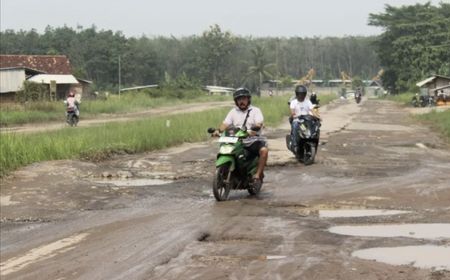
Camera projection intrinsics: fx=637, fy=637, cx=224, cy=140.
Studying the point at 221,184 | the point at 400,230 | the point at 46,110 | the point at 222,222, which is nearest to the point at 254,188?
the point at 221,184

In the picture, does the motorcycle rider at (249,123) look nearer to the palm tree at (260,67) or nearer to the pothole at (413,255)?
the pothole at (413,255)

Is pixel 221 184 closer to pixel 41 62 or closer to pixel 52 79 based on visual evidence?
pixel 52 79

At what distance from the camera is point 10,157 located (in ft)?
39.2

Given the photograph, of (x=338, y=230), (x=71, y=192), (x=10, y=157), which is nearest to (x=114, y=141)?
(x=10, y=157)

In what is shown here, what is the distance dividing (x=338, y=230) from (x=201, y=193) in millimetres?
3744

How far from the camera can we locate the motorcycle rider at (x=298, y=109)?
14.0m

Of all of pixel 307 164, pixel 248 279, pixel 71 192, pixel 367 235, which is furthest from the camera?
pixel 307 164

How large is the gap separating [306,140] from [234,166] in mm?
4805

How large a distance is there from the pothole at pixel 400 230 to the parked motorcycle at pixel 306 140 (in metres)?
6.72

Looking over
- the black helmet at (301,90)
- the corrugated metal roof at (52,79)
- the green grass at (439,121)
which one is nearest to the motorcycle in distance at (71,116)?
the green grass at (439,121)

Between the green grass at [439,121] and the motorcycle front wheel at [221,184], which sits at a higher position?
the motorcycle front wheel at [221,184]

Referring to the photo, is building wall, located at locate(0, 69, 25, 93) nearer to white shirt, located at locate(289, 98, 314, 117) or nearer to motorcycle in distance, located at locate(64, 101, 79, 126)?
motorcycle in distance, located at locate(64, 101, 79, 126)

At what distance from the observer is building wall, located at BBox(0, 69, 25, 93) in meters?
41.8

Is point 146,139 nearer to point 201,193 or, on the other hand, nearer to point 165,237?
point 201,193
